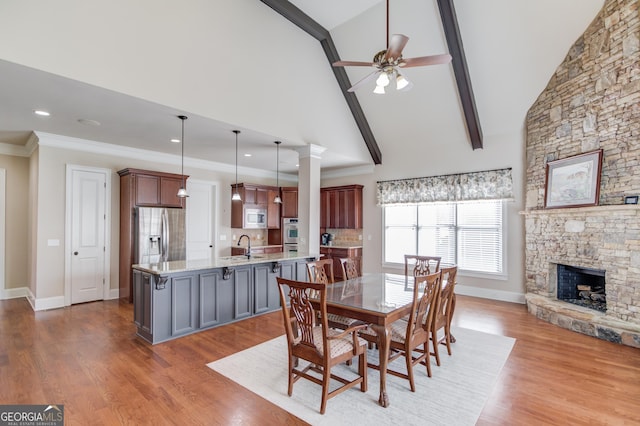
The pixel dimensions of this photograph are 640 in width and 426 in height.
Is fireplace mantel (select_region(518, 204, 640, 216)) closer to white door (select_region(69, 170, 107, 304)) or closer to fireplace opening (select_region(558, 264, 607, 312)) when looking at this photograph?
fireplace opening (select_region(558, 264, 607, 312))

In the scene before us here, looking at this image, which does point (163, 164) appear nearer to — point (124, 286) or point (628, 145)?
point (124, 286)

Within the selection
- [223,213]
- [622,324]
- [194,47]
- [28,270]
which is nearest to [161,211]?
[223,213]

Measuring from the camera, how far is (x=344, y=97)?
638 centimetres

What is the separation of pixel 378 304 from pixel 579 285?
399 centimetres

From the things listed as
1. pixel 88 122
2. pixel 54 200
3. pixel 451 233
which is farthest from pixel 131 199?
pixel 451 233

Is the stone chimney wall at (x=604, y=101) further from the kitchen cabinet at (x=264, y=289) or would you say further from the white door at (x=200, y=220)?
the white door at (x=200, y=220)

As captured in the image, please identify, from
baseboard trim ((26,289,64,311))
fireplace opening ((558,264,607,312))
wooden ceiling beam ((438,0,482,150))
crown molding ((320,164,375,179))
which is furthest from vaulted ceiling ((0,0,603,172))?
baseboard trim ((26,289,64,311))

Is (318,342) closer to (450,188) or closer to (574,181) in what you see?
(574,181)

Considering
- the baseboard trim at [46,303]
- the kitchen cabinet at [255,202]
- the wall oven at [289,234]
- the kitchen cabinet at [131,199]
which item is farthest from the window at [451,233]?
the baseboard trim at [46,303]

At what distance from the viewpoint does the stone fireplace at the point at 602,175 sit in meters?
3.76

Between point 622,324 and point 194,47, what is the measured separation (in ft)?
20.2

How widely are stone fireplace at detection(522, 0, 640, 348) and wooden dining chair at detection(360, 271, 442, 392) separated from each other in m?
2.65

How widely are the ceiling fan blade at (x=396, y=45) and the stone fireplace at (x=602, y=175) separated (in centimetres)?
310

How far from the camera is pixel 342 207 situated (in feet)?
26.1
